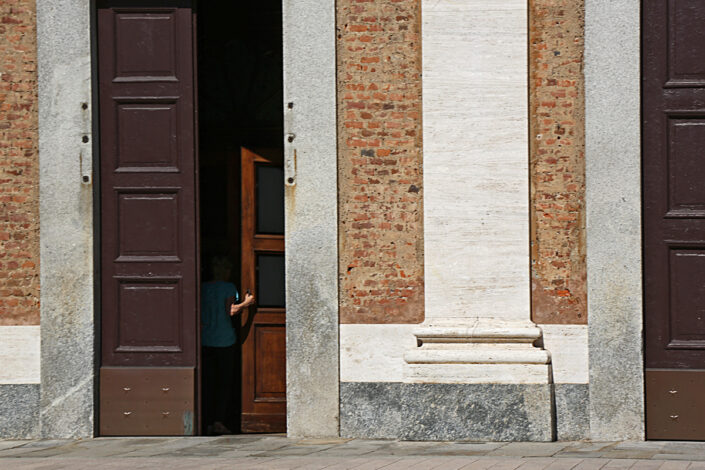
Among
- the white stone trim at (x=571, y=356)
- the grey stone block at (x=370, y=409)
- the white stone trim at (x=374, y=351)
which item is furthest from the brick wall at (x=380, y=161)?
the white stone trim at (x=571, y=356)

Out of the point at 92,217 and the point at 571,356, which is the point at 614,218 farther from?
the point at 92,217

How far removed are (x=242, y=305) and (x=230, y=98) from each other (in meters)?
2.10

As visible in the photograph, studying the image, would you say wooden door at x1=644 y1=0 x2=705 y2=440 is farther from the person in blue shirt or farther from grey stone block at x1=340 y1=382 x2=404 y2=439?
the person in blue shirt

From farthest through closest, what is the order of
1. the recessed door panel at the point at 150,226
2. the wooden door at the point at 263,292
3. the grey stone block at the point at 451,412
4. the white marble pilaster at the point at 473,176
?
1. the wooden door at the point at 263,292
2. the recessed door panel at the point at 150,226
3. the white marble pilaster at the point at 473,176
4. the grey stone block at the point at 451,412

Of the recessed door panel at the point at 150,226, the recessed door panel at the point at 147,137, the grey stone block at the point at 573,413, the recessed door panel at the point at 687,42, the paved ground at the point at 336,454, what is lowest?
the paved ground at the point at 336,454

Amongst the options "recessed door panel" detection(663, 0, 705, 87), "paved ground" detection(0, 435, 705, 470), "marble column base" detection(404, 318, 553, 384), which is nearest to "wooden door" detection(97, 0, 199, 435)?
"paved ground" detection(0, 435, 705, 470)

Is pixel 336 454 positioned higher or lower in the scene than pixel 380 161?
lower

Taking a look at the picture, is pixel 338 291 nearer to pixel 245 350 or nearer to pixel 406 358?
pixel 406 358

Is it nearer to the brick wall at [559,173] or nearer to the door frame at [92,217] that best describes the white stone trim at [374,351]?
the door frame at [92,217]

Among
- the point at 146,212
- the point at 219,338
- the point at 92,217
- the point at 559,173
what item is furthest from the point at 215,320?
the point at 559,173

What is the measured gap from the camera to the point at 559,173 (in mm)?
8898

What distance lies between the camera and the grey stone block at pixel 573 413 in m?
8.78

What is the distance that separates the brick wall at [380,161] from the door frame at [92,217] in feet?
0.40

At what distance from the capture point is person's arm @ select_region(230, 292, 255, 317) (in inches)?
390
